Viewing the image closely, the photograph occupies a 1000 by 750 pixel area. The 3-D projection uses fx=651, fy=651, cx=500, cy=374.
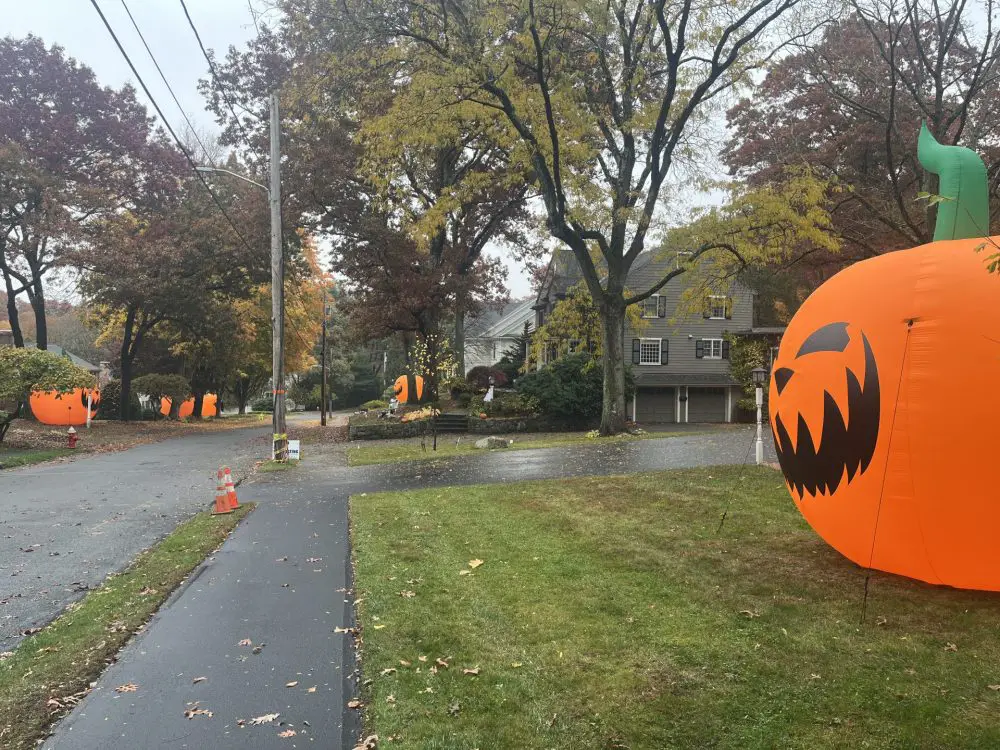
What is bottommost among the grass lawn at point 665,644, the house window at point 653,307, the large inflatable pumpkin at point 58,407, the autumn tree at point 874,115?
the grass lawn at point 665,644

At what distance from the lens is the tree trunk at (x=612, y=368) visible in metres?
20.0

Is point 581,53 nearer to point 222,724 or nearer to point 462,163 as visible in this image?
point 462,163

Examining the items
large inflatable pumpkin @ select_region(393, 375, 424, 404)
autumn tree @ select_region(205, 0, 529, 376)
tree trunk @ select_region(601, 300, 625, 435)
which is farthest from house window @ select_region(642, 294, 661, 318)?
tree trunk @ select_region(601, 300, 625, 435)

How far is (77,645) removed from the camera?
17.1ft

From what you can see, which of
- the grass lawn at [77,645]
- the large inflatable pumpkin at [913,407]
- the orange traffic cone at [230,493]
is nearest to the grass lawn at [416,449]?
the orange traffic cone at [230,493]

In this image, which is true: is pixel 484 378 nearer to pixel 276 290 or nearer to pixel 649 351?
pixel 649 351

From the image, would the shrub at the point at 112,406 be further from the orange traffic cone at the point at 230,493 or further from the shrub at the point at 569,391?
the orange traffic cone at the point at 230,493

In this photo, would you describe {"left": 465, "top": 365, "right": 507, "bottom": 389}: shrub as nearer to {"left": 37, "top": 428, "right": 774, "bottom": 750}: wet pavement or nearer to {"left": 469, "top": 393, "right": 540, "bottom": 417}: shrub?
{"left": 469, "top": 393, "right": 540, "bottom": 417}: shrub

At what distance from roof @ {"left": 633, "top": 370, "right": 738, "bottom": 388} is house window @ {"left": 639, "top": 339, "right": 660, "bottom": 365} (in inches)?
31.2

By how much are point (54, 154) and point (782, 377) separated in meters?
31.3

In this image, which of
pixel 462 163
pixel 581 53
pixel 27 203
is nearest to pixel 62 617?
pixel 581 53

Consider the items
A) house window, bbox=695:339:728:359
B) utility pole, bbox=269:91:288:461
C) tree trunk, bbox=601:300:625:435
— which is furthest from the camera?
house window, bbox=695:339:728:359

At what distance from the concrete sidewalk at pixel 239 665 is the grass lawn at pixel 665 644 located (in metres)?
0.30

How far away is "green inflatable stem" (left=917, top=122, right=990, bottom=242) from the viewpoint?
5539 millimetres
